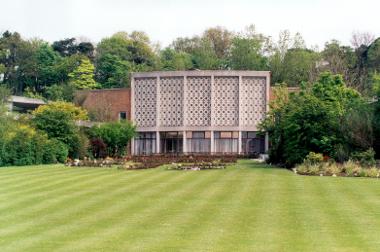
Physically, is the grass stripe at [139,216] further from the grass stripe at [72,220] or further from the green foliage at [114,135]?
the green foliage at [114,135]

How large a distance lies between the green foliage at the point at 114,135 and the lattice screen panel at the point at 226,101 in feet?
34.9

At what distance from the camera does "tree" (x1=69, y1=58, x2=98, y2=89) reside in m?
94.9

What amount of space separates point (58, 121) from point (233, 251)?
1635 inches

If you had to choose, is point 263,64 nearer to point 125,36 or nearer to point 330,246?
point 125,36

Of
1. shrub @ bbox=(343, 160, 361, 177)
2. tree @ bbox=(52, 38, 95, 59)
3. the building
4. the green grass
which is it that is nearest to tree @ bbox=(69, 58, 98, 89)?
tree @ bbox=(52, 38, 95, 59)

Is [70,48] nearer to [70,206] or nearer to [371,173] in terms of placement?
[371,173]

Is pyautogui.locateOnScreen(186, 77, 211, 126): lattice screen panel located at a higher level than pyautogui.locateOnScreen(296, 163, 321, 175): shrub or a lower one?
higher

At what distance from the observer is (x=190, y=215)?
64.6ft

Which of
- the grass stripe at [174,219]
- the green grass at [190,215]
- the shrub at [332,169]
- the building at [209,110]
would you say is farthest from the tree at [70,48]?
the grass stripe at [174,219]

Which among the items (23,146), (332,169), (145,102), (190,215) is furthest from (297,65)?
(190,215)

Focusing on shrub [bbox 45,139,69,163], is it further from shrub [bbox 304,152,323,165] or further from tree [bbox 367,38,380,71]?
tree [bbox 367,38,380,71]

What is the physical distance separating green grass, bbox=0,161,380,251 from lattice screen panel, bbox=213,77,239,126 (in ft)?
135

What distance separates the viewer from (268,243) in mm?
15641

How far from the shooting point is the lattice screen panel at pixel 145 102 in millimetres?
72750
